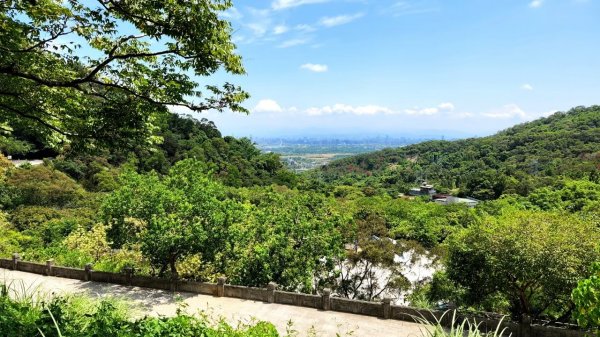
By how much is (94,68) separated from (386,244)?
10580 mm

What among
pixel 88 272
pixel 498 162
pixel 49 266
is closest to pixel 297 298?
pixel 88 272

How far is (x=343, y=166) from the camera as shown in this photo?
14062cm

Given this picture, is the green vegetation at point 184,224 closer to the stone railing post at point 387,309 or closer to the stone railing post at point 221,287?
the stone railing post at point 221,287

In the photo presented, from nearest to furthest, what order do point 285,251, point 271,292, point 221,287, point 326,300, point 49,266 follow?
point 326,300 < point 271,292 < point 221,287 < point 285,251 < point 49,266

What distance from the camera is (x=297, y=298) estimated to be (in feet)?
37.8

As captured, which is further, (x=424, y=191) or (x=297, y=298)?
(x=424, y=191)

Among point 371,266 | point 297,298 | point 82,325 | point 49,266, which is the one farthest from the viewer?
point 49,266

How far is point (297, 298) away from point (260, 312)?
1.18 m

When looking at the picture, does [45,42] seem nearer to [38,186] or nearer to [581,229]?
[581,229]

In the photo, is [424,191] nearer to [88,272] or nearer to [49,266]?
[88,272]

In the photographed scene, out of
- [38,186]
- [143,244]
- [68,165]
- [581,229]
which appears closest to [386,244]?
[581,229]

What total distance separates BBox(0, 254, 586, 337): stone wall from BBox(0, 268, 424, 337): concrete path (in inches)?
8.4

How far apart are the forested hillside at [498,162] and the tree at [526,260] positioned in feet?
161

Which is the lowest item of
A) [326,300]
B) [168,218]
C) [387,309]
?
[387,309]
